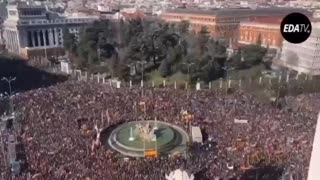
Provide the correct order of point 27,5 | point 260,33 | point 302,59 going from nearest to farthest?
1. point 302,59
2. point 260,33
3. point 27,5

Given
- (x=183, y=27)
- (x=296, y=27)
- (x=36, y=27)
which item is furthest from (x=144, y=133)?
(x=36, y=27)

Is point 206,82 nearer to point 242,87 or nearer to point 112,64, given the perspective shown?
point 242,87

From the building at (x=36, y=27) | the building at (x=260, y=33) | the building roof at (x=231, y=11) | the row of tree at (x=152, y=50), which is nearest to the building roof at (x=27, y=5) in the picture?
the building at (x=36, y=27)

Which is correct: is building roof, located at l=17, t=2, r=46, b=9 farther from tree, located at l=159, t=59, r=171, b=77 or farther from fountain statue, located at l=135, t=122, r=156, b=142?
fountain statue, located at l=135, t=122, r=156, b=142

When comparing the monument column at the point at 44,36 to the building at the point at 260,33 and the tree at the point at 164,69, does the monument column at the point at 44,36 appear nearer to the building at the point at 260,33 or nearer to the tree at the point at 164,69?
the tree at the point at 164,69

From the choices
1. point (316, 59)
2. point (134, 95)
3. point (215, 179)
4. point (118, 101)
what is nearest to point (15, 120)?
point (118, 101)

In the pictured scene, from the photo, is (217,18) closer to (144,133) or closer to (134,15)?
(134,15)
